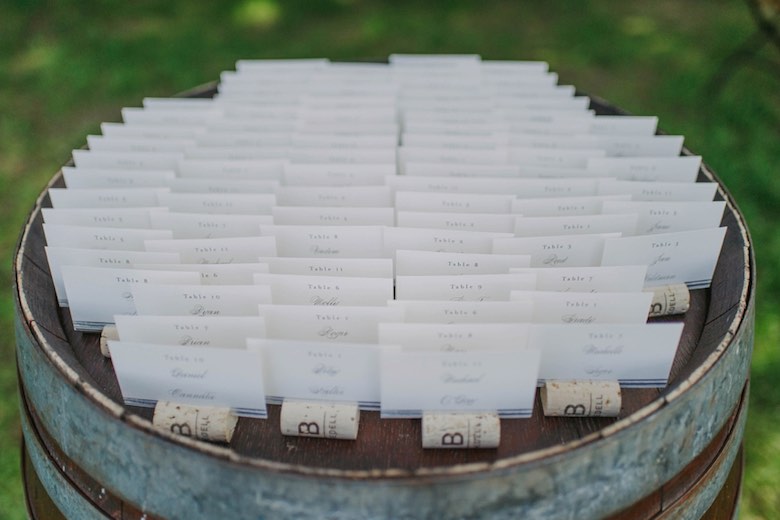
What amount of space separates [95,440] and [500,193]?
1199 mm

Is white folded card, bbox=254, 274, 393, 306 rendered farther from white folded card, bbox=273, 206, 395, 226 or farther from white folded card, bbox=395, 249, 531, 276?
white folded card, bbox=273, 206, 395, 226

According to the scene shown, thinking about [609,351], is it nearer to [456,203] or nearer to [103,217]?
[456,203]

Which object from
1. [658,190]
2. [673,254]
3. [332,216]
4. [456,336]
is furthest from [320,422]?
[658,190]

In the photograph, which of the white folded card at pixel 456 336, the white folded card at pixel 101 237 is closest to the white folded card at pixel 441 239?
the white folded card at pixel 456 336

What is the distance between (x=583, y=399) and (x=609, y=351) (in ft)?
0.38

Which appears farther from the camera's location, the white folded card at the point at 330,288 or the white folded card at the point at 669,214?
the white folded card at the point at 669,214

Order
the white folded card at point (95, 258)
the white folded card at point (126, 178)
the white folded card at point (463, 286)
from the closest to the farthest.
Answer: the white folded card at point (463, 286) → the white folded card at point (95, 258) → the white folded card at point (126, 178)

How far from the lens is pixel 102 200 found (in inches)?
80.4

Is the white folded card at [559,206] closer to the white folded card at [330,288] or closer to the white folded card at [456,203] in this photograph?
the white folded card at [456,203]

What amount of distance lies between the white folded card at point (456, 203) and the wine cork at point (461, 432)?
0.68m

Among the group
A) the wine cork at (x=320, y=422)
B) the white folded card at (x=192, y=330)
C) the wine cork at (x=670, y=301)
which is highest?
the white folded card at (x=192, y=330)

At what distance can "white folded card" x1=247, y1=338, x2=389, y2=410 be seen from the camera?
4.94 ft

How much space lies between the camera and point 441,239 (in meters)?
1.85

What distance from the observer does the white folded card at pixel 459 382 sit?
1472 millimetres
